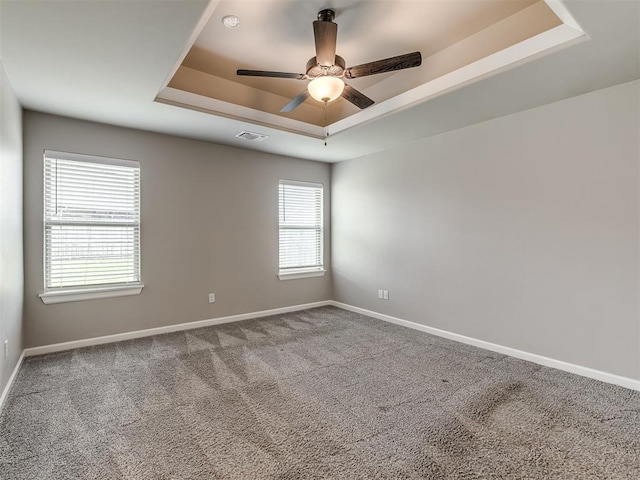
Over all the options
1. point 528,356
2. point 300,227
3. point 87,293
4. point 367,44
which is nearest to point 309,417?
point 528,356

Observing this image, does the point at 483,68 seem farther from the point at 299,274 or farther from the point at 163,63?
the point at 299,274

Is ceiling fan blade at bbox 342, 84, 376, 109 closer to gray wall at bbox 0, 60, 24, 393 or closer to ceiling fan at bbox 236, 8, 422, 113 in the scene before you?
ceiling fan at bbox 236, 8, 422, 113

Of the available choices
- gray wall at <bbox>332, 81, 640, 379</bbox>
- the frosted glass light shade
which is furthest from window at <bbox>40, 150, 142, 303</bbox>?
gray wall at <bbox>332, 81, 640, 379</bbox>

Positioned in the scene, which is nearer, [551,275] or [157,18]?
[157,18]

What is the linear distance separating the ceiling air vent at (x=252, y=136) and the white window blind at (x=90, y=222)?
1275 millimetres

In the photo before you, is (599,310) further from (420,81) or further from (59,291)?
(59,291)

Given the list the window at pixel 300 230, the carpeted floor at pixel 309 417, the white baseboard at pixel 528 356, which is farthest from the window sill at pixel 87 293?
the white baseboard at pixel 528 356

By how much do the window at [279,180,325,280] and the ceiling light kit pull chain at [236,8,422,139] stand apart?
256 cm

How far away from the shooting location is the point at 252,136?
3.99 metres

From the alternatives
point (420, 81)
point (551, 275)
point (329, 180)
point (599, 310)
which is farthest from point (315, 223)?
point (599, 310)

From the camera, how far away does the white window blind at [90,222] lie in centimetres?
334

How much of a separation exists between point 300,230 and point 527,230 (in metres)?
3.17

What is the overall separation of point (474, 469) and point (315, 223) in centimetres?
416

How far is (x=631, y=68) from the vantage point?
2373 mm
